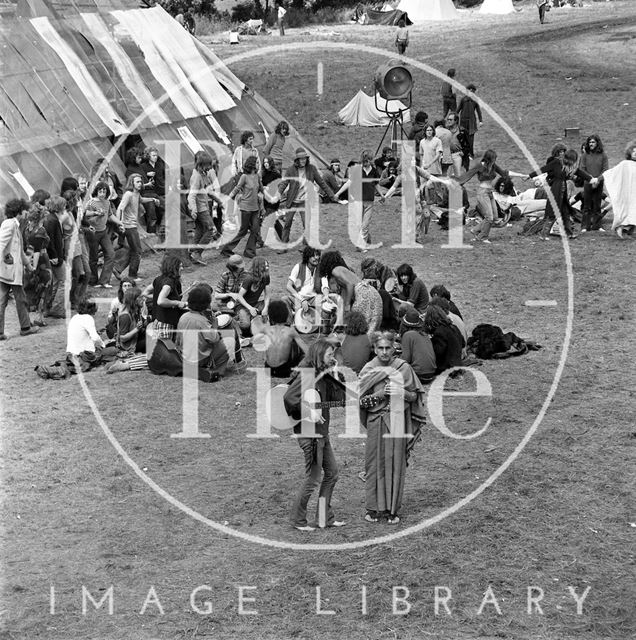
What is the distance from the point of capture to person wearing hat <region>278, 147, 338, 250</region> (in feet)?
55.4

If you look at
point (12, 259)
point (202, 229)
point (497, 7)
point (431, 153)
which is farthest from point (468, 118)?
point (497, 7)

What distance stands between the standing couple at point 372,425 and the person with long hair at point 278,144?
34.4ft

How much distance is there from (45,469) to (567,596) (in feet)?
15.1

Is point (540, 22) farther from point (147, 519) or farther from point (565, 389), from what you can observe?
point (147, 519)

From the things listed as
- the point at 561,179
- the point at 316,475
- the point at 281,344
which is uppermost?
the point at 561,179

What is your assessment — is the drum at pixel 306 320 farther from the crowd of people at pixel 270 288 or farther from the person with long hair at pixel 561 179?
the person with long hair at pixel 561 179

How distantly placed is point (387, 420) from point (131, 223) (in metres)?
7.55

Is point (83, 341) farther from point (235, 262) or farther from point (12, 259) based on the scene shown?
point (235, 262)

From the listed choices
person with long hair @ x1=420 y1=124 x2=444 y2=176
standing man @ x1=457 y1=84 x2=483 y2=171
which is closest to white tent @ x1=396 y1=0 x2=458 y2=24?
standing man @ x1=457 y1=84 x2=483 y2=171

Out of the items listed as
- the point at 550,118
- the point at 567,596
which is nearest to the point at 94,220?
the point at 567,596

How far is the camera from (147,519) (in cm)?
930

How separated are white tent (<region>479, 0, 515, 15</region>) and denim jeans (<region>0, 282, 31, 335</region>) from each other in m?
32.5

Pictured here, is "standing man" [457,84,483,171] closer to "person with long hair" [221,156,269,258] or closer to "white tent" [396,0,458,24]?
"person with long hair" [221,156,269,258]

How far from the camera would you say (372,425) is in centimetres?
895
